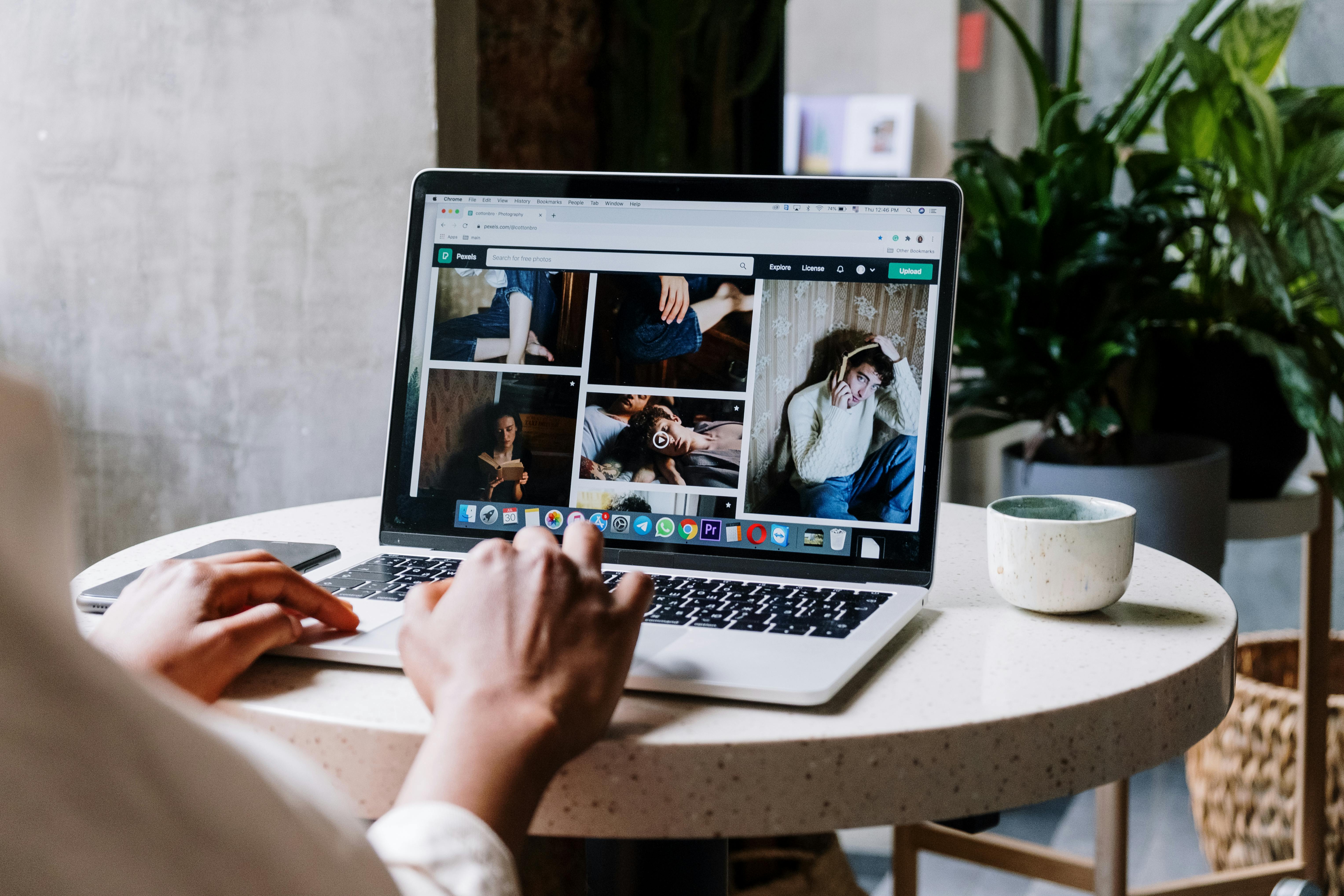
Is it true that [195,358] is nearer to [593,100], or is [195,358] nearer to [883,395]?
[593,100]

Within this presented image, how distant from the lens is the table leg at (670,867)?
797 millimetres

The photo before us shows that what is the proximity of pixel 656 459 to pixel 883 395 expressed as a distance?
0.18 m

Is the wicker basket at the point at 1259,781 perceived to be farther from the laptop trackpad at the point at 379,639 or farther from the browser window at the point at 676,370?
the laptop trackpad at the point at 379,639

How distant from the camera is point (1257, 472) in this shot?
1.73 meters

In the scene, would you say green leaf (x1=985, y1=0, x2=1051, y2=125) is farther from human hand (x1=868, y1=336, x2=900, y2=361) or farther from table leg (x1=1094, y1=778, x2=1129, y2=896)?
human hand (x1=868, y1=336, x2=900, y2=361)

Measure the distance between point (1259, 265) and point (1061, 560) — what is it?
1.06 metres

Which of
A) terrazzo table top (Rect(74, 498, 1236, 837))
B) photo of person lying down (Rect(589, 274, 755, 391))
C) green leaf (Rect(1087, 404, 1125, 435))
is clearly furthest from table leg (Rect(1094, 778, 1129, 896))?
photo of person lying down (Rect(589, 274, 755, 391))

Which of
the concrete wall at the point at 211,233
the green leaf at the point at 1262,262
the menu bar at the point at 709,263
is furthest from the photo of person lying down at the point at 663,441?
the green leaf at the point at 1262,262

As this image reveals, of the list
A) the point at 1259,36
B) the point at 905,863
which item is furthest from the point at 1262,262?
the point at 905,863

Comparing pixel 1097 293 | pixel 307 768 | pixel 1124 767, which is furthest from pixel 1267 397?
pixel 307 768

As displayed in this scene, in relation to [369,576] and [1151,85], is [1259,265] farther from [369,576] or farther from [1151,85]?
[369,576]

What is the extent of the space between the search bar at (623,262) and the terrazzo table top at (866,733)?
1.03 ft

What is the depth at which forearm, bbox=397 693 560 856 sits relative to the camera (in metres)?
0.47

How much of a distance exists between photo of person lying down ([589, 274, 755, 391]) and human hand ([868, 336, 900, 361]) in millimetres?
96
